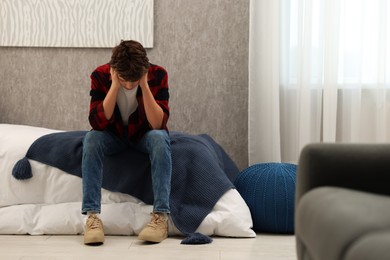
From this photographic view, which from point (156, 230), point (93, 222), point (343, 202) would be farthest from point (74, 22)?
point (343, 202)

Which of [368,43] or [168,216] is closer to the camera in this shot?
[168,216]

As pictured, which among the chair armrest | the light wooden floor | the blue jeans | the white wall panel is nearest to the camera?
the chair armrest

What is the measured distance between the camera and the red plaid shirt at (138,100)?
3134 millimetres

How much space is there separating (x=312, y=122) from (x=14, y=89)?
6.30ft

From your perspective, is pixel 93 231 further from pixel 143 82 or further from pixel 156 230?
pixel 143 82

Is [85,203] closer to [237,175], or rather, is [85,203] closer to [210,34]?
[237,175]

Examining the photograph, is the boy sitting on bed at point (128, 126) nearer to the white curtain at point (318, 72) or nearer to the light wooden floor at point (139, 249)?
the light wooden floor at point (139, 249)

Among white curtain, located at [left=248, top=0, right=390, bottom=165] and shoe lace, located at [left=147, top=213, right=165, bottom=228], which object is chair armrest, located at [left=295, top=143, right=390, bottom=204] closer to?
shoe lace, located at [left=147, top=213, right=165, bottom=228]

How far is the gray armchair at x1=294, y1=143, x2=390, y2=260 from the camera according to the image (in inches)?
45.8

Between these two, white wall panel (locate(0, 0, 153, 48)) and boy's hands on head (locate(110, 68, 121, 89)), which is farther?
white wall panel (locate(0, 0, 153, 48))

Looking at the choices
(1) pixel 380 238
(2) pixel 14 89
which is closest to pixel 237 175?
(2) pixel 14 89

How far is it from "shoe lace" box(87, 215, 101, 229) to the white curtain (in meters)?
1.43

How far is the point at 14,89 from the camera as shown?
436cm

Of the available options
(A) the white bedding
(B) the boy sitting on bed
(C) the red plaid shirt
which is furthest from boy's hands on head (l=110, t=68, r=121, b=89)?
(A) the white bedding
